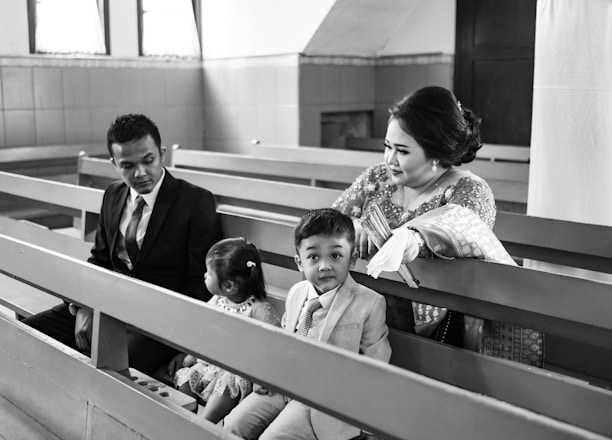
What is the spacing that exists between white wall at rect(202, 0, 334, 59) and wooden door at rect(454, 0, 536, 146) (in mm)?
1550

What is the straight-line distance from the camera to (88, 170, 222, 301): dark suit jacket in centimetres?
291

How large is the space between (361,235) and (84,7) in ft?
20.3

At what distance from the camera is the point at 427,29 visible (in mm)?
8062

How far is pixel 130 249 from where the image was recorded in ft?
9.84

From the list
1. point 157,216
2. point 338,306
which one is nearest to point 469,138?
point 338,306

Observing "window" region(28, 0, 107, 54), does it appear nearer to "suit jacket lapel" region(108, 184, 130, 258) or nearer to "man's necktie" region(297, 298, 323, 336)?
"suit jacket lapel" region(108, 184, 130, 258)

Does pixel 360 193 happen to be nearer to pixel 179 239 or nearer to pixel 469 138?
pixel 469 138

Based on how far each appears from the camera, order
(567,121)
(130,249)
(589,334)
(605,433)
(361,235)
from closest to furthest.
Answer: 1. (605,433)
2. (589,334)
3. (361,235)
4. (130,249)
5. (567,121)

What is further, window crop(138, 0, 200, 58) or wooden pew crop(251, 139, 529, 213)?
window crop(138, 0, 200, 58)

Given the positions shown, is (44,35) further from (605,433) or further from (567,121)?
(605,433)

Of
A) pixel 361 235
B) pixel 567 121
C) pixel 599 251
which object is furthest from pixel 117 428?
pixel 567 121

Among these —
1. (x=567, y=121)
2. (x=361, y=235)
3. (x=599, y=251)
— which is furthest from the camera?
(x=567, y=121)

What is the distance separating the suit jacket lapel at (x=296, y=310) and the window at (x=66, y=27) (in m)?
6.04

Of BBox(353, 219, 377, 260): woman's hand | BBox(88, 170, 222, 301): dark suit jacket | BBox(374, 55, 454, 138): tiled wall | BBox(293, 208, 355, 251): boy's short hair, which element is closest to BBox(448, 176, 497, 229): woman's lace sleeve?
BBox(353, 219, 377, 260): woman's hand
